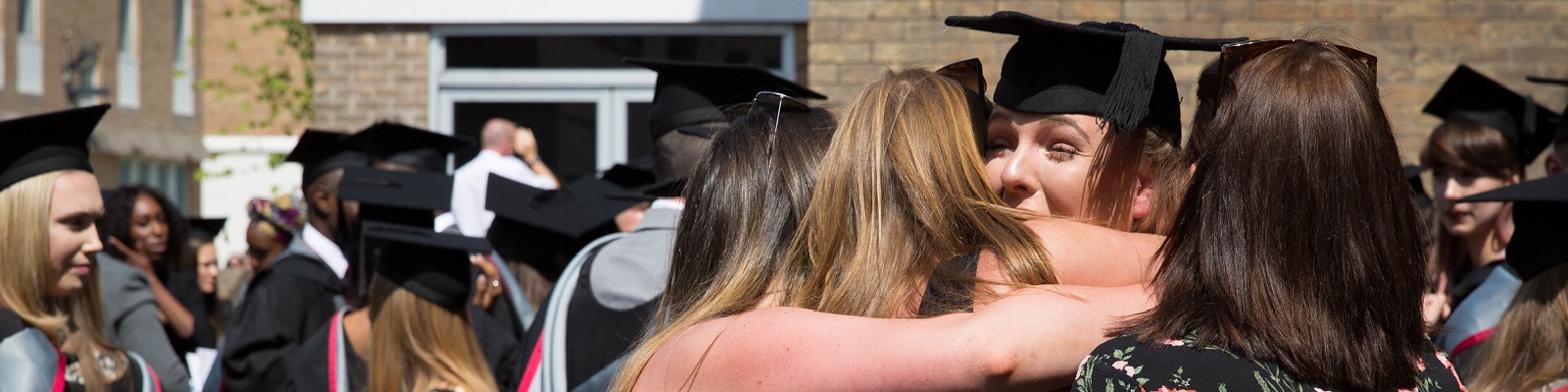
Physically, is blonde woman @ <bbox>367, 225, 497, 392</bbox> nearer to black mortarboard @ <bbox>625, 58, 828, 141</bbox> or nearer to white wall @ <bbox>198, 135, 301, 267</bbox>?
black mortarboard @ <bbox>625, 58, 828, 141</bbox>

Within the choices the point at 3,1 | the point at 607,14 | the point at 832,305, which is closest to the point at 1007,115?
the point at 832,305

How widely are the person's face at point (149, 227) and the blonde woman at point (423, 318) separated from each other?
3.02m

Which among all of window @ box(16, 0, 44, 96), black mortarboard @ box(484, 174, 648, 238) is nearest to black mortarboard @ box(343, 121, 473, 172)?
black mortarboard @ box(484, 174, 648, 238)

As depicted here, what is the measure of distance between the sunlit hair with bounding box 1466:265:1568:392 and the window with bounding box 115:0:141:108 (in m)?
28.6

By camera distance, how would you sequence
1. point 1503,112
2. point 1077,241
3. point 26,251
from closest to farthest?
point 1077,241 < point 26,251 < point 1503,112

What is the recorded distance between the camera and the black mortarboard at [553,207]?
4.92 metres

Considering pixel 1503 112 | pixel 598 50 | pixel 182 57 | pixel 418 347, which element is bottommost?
pixel 418 347

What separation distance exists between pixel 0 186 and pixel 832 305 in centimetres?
246

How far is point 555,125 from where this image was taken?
345 inches

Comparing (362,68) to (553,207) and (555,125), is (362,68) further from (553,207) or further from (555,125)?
(553,207)

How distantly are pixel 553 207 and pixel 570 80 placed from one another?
372cm

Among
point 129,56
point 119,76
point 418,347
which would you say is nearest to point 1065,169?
point 418,347

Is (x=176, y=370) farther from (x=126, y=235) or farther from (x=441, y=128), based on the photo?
(x=441, y=128)

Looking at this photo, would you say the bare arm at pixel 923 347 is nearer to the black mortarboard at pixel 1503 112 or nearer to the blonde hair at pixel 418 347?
the blonde hair at pixel 418 347
